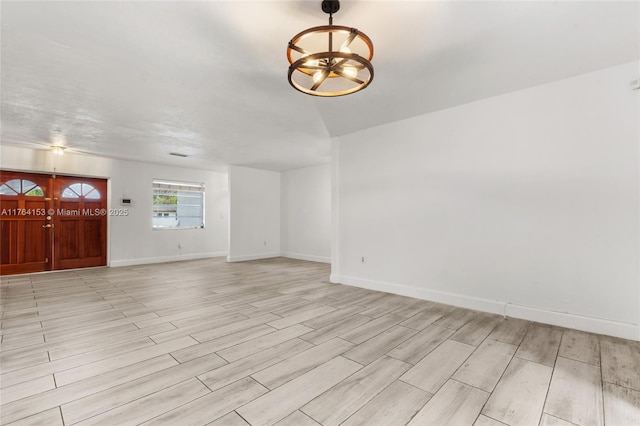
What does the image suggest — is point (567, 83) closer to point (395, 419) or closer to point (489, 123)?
point (489, 123)

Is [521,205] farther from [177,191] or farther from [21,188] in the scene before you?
[21,188]

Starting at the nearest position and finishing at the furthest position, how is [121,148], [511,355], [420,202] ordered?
[511,355] < [420,202] < [121,148]

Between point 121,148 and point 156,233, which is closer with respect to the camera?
point 121,148

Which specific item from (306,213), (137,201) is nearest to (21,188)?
(137,201)

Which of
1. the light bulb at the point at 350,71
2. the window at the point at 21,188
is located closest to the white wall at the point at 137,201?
the window at the point at 21,188

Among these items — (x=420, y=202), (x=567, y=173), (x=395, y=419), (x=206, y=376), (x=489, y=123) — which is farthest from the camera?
(x=420, y=202)

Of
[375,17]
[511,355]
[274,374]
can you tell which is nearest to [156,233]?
[274,374]

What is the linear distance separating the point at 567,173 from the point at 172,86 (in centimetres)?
429

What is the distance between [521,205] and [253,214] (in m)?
6.33

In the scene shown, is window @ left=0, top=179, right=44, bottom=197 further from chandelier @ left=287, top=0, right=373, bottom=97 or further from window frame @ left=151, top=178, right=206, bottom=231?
chandelier @ left=287, top=0, right=373, bottom=97

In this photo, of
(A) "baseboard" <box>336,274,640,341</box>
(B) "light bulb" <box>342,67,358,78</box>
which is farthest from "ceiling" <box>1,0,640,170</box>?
(A) "baseboard" <box>336,274,640,341</box>

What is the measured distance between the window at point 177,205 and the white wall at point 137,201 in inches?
6.7

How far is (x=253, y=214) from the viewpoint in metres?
7.89

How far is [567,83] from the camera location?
2.85m
